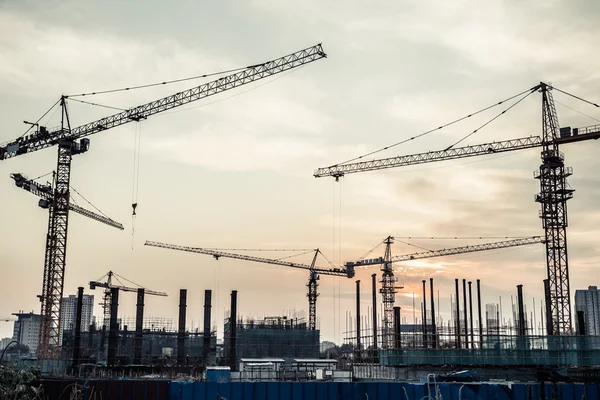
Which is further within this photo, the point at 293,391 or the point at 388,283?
the point at 388,283

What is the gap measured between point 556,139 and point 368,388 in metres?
55.9

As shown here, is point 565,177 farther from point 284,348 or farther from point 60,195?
point 60,195

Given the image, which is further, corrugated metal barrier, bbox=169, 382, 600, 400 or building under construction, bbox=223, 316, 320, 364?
building under construction, bbox=223, 316, 320, 364

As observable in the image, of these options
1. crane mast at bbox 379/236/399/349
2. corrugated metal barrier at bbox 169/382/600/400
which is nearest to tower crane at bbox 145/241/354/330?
crane mast at bbox 379/236/399/349

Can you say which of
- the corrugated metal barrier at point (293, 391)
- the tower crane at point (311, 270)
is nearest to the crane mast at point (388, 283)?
the tower crane at point (311, 270)

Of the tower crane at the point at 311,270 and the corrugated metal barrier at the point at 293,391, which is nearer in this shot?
the corrugated metal barrier at the point at 293,391

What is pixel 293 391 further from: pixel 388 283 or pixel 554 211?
pixel 388 283

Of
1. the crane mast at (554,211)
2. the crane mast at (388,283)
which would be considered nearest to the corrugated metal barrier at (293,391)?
the crane mast at (554,211)

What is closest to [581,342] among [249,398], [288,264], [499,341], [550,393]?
[499,341]

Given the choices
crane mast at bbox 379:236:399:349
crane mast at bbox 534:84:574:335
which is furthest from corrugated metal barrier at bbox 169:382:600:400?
crane mast at bbox 379:236:399:349

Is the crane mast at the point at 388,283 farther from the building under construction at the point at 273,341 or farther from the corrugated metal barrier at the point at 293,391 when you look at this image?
the corrugated metal barrier at the point at 293,391

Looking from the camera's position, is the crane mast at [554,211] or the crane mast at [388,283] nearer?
the crane mast at [554,211]

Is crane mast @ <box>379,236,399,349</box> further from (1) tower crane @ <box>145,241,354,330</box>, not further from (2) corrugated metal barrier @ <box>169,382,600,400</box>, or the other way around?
(2) corrugated metal barrier @ <box>169,382,600,400</box>

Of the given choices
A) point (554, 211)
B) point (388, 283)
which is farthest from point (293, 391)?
point (388, 283)
